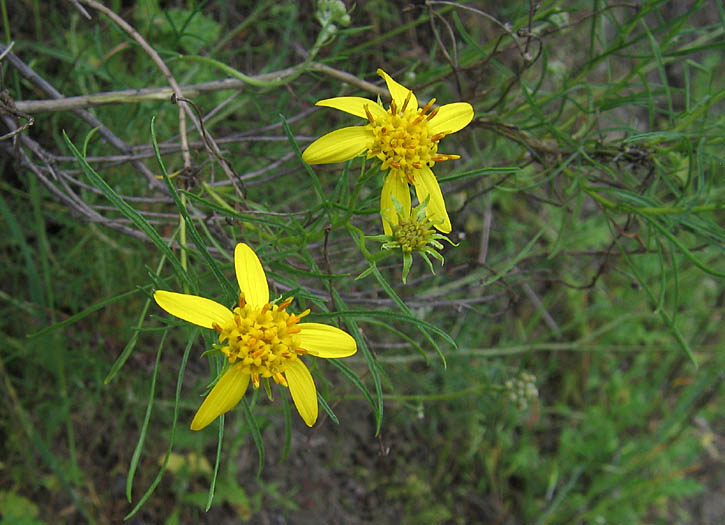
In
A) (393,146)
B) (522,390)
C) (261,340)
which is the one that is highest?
(393,146)

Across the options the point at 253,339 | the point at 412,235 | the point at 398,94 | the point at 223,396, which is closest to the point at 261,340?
the point at 253,339

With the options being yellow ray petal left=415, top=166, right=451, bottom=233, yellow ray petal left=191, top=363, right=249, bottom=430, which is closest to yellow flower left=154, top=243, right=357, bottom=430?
yellow ray petal left=191, top=363, right=249, bottom=430

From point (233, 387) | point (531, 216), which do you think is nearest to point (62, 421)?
point (233, 387)

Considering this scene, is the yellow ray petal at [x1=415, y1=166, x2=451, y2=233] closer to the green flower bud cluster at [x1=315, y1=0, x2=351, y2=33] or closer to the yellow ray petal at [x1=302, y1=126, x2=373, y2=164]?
the yellow ray petal at [x1=302, y1=126, x2=373, y2=164]

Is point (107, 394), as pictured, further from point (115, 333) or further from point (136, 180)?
point (136, 180)

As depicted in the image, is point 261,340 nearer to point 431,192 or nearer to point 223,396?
point 223,396

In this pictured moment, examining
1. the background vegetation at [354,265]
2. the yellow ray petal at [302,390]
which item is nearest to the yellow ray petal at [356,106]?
the background vegetation at [354,265]

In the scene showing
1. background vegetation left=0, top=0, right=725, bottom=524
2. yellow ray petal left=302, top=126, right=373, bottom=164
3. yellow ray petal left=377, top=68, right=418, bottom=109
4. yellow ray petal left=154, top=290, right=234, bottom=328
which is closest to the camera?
yellow ray petal left=154, top=290, right=234, bottom=328
